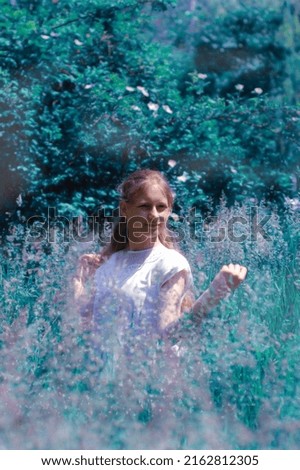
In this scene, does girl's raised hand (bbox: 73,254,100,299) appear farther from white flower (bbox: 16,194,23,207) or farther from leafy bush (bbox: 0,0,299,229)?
leafy bush (bbox: 0,0,299,229)

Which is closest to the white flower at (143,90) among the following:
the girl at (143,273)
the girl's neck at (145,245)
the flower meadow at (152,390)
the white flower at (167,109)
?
the white flower at (167,109)

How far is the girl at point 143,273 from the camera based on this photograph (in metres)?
2.34

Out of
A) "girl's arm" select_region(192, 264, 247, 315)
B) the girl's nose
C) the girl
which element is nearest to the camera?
"girl's arm" select_region(192, 264, 247, 315)

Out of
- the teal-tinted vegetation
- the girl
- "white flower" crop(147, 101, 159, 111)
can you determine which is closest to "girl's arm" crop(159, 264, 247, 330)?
the girl

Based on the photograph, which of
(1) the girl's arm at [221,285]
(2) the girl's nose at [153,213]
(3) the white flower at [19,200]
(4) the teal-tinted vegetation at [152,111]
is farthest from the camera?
(4) the teal-tinted vegetation at [152,111]

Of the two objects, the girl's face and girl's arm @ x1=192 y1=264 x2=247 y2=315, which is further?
the girl's face

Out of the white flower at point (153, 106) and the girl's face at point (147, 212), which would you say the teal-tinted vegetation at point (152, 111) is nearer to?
the white flower at point (153, 106)

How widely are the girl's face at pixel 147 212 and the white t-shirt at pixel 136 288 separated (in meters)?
0.07

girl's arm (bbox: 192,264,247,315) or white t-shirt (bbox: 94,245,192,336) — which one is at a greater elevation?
girl's arm (bbox: 192,264,247,315)

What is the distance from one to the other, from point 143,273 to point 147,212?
0.70 ft

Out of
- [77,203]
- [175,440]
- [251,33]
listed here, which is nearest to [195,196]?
[77,203]

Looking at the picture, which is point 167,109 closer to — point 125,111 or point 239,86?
point 125,111

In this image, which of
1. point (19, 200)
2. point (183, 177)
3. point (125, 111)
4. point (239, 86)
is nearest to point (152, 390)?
point (19, 200)

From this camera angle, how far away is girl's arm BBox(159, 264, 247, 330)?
2186 millimetres
